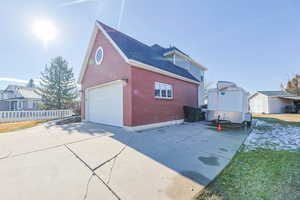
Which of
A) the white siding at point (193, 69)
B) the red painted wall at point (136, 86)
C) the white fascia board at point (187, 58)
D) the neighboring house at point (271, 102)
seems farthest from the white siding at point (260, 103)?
the red painted wall at point (136, 86)

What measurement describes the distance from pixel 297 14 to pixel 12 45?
2052 centimetres

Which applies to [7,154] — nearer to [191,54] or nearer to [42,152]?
[42,152]

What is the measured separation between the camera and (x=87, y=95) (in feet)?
34.2

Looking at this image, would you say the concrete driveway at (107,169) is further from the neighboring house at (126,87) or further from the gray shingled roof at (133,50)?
the gray shingled roof at (133,50)

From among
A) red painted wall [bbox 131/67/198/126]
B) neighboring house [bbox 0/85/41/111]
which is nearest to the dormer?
red painted wall [bbox 131/67/198/126]

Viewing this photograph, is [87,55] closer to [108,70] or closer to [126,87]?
[108,70]

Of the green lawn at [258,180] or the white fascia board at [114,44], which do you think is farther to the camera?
the white fascia board at [114,44]

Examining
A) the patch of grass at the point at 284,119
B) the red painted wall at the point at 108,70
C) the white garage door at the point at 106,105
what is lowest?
the patch of grass at the point at 284,119

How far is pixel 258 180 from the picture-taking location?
2.54 m

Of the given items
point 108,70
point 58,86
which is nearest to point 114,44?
point 108,70

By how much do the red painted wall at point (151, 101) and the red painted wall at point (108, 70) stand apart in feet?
1.14

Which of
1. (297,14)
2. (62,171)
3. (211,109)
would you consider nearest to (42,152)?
(62,171)

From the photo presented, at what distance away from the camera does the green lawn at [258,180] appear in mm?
2109

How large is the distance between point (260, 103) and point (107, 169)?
30885 millimetres
